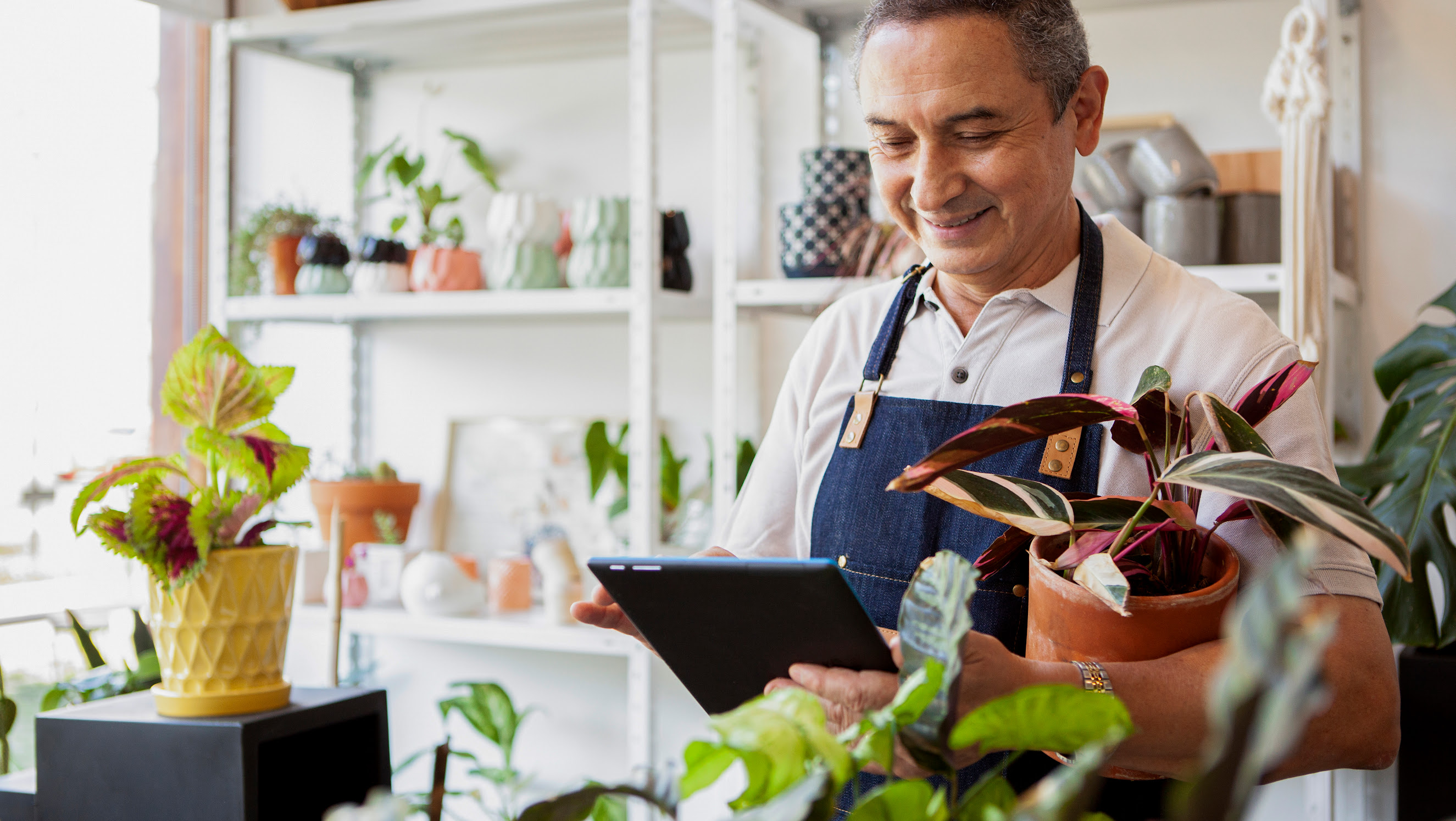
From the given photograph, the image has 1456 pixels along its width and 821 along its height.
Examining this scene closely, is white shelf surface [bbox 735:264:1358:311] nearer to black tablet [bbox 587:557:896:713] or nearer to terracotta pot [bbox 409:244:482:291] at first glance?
terracotta pot [bbox 409:244:482:291]

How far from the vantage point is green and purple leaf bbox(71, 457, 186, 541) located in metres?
1.18

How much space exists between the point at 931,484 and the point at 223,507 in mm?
816

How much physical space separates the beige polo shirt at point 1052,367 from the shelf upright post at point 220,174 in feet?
5.26

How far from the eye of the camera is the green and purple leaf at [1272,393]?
816 mm

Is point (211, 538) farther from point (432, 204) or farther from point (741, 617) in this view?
point (432, 204)

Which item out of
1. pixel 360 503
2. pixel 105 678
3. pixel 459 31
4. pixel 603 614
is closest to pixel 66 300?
pixel 360 503

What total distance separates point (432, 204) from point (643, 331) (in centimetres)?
66

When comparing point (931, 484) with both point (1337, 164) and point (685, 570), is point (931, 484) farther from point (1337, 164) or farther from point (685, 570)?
point (1337, 164)

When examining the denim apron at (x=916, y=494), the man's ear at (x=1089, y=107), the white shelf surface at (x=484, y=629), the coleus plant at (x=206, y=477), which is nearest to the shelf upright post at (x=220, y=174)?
the white shelf surface at (x=484, y=629)

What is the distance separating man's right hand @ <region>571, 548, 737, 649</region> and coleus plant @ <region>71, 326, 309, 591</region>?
0.45m

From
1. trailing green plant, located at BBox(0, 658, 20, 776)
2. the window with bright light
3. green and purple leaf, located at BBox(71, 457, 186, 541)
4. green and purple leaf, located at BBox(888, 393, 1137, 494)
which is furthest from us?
the window with bright light

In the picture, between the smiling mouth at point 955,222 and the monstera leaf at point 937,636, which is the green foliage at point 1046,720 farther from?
the smiling mouth at point 955,222

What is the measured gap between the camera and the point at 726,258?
1991 millimetres

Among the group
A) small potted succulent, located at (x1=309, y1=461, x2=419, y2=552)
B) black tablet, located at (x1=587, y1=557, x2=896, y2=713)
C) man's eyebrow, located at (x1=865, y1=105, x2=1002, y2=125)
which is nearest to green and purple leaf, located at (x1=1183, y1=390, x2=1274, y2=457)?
black tablet, located at (x1=587, y1=557, x2=896, y2=713)
